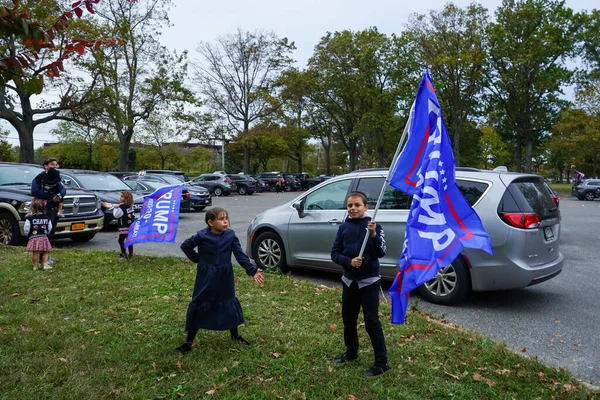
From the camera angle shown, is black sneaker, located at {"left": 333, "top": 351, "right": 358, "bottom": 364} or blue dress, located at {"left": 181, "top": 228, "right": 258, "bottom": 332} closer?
black sneaker, located at {"left": 333, "top": 351, "right": 358, "bottom": 364}

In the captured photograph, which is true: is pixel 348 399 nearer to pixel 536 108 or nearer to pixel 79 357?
pixel 79 357

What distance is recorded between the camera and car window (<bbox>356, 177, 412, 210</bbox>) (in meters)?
6.54

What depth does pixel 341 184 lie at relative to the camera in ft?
23.9

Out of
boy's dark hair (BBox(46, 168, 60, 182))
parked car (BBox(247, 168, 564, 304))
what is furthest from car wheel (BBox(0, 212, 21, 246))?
parked car (BBox(247, 168, 564, 304))

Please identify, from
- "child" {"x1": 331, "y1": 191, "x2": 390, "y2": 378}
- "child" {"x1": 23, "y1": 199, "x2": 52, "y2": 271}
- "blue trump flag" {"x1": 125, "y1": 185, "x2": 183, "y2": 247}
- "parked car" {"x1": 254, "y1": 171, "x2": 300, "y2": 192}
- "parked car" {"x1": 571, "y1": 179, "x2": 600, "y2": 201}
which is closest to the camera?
"child" {"x1": 331, "y1": 191, "x2": 390, "y2": 378}

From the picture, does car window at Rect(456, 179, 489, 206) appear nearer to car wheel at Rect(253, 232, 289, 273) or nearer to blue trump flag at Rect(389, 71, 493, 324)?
blue trump flag at Rect(389, 71, 493, 324)

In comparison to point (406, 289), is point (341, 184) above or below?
above

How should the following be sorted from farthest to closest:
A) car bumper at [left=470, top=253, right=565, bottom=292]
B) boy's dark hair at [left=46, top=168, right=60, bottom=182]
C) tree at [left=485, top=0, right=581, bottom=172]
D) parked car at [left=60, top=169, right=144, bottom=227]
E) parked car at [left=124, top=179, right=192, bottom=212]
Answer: tree at [left=485, top=0, right=581, bottom=172], parked car at [left=124, top=179, right=192, bottom=212], parked car at [left=60, top=169, right=144, bottom=227], boy's dark hair at [left=46, top=168, right=60, bottom=182], car bumper at [left=470, top=253, right=565, bottom=292]

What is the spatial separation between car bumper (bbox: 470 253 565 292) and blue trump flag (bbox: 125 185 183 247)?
452 centimetres

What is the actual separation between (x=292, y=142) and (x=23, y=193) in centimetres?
4577

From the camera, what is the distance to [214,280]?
4145mm

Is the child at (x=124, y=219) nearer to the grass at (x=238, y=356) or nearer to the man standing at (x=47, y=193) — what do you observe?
the man standing at (x=47, y=193)

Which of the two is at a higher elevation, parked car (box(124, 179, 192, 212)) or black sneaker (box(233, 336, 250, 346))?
parked car (box(124, 179, 192, 212))

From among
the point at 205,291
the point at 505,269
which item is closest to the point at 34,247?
the point at 205,291
